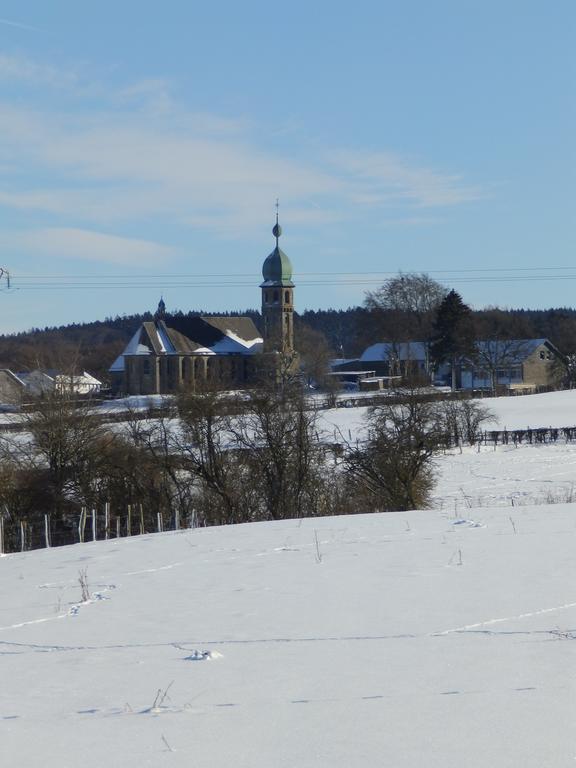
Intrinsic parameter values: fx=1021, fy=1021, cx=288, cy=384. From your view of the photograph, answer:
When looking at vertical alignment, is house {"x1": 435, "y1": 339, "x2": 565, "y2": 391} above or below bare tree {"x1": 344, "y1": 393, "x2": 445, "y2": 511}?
above

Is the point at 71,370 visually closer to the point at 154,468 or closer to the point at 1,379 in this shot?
the point at 154,468

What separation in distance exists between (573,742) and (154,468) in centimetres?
2688

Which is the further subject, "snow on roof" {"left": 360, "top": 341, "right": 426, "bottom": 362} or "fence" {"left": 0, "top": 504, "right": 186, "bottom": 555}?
"snow on roof" {"left": 360, "top": 341, "right": 426, "bottom": 362}

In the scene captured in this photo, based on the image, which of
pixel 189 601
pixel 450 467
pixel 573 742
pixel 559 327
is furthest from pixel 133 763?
pixel 559 327

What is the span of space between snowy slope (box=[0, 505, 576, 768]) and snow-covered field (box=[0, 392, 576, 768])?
2 centimetres

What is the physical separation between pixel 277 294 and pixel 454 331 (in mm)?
26128

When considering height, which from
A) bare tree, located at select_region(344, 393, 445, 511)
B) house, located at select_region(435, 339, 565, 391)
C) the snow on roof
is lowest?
bare tree, located at select_region(344, 393, 445, 511)

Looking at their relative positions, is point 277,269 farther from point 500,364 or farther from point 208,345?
point 500,364

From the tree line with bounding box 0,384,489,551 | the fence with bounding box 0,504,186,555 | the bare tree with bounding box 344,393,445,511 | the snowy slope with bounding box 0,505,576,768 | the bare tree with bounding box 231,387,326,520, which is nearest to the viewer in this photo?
the snowy slope with bounding box 0,505,576,768

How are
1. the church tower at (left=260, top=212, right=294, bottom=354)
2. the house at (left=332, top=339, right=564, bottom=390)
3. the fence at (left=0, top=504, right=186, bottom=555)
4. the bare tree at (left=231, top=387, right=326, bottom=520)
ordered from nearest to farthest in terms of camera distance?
the fence at (left=0, top=504, right=186, bottom=555) → the bare tree at (left=231, top=387, right=326, bottom=520) → the house at (left=332, top=339, right=564, bottom=390) → the church tower at (left=260, top=212, right=294, bottom=354)

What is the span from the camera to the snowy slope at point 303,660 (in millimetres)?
6457

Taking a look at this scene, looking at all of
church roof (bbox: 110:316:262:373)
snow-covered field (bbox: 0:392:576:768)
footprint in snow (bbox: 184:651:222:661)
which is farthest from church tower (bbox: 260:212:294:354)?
footprint in snow (bbox: 184:651:222:661)

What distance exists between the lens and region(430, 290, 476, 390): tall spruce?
8975 centimetres

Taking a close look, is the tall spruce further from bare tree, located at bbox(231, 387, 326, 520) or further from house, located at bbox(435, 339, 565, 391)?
bare tree, located at bbox(231, 387, 326, 520)
